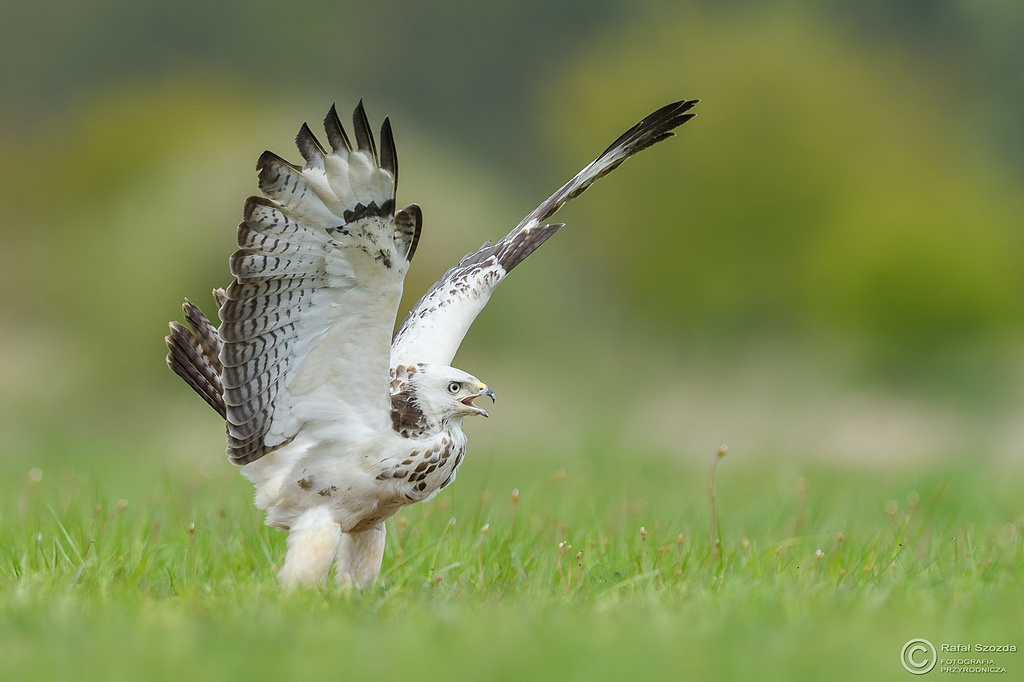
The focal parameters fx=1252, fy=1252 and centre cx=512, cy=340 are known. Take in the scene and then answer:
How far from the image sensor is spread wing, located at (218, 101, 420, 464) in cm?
438

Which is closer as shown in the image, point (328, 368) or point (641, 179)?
point (328, 368)

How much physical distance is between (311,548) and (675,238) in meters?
17.5

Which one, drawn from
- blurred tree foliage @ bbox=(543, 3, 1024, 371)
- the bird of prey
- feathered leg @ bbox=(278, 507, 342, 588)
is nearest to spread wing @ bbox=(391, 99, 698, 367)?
the bird of prey

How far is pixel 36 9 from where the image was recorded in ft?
140

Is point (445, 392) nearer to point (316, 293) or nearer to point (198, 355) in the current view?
point (316, 293)

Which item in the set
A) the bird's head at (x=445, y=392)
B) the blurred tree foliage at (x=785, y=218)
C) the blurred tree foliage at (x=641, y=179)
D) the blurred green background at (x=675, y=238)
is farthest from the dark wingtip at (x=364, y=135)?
the blurred tree foliage at (x=785, y=218)

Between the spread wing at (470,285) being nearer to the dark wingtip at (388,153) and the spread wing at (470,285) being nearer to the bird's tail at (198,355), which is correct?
the bird's tail at (198,355)

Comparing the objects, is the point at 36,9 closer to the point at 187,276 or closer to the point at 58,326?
the point at 58,326

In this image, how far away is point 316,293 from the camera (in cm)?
468

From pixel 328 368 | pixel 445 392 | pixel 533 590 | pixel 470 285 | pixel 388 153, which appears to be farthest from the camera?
pixel 470 285

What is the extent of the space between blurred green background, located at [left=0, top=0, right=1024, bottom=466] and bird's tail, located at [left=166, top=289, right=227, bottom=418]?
5639mm

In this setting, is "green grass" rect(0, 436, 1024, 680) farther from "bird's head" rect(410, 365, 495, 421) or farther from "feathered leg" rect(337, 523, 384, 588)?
"bird's head" rect(410, 365, 495, 421)

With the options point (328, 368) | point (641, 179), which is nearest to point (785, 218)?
point (641, 179)

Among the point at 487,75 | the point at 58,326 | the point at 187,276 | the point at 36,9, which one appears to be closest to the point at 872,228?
the point at 187,276
